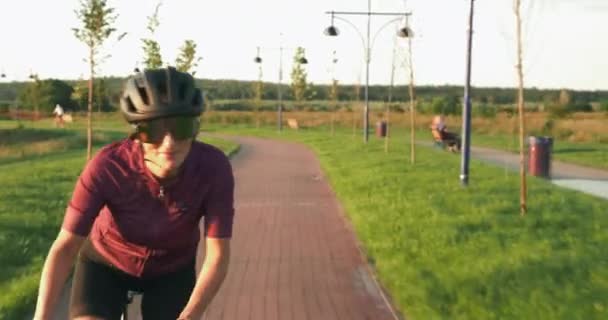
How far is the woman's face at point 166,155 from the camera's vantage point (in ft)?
9.33

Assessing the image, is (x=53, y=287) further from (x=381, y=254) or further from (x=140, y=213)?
(x=381, y=254)

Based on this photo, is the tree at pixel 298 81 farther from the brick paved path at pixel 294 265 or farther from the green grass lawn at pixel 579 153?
the brick paved path at pixel 294 265

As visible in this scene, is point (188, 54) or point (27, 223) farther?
point (188, 54)

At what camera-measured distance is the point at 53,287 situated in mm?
2746

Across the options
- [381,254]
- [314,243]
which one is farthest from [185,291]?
[314,243]

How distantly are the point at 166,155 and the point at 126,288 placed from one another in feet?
2.03

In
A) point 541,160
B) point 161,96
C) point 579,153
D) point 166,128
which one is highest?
point 161,96

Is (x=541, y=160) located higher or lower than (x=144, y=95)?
lower

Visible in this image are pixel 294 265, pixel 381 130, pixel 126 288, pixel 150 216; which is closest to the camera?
pixel 150 216

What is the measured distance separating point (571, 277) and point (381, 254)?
2340mm

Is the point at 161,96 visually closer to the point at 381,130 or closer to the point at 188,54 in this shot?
the point at 188,54

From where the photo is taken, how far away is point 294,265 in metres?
8.80

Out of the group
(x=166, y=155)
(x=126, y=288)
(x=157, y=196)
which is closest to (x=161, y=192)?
(x=157, y=196)

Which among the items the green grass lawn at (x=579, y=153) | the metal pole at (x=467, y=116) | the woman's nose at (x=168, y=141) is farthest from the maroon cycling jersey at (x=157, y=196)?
the green grass lawn at (x=579, y=153)
